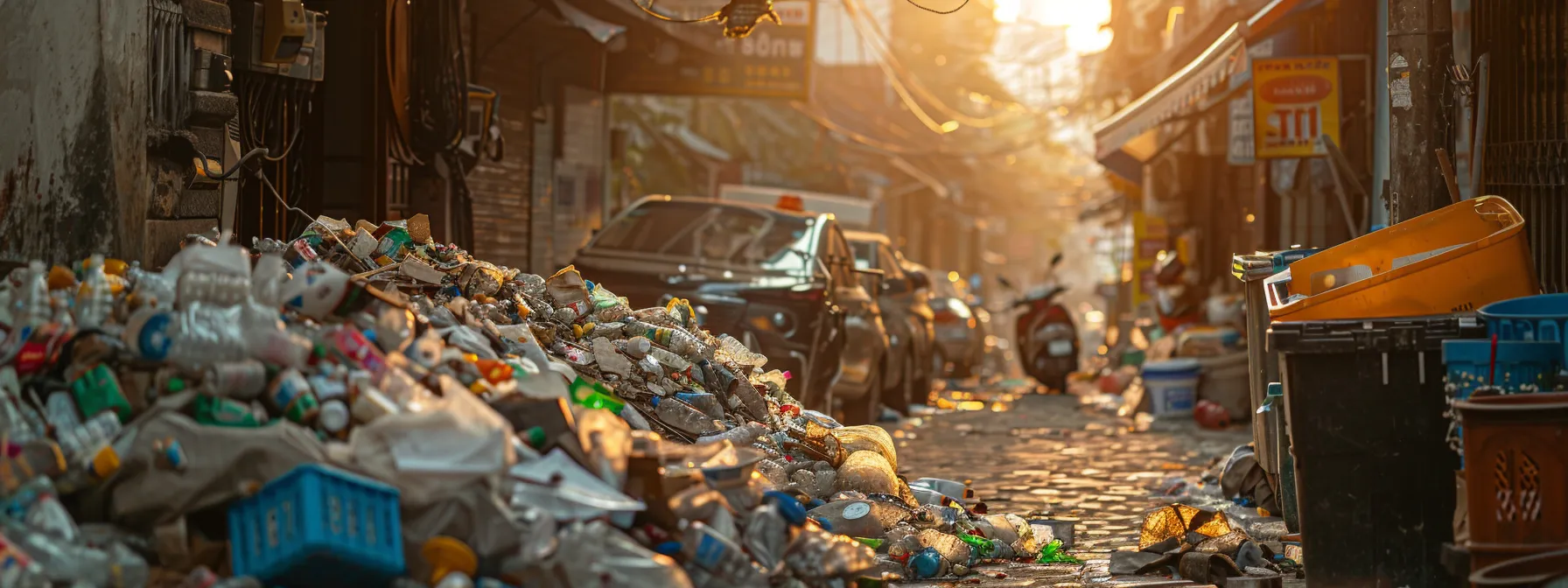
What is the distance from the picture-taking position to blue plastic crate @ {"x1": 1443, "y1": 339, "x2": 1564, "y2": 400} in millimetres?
5152

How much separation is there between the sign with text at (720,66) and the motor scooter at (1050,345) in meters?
4.62

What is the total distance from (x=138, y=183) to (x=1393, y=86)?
6092mm

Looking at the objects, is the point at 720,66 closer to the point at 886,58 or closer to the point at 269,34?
the point at 886,58

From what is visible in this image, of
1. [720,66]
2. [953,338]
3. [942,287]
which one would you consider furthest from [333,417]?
[942,287]

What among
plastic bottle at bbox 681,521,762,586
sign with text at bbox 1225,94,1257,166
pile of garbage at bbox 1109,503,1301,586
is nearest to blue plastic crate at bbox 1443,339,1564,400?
pile of garbage at bbox 1109,503,1301,586

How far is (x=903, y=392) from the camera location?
1595 centimetres

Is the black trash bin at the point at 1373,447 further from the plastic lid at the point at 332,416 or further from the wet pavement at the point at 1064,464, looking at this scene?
the plastic lid at the point at 332,416

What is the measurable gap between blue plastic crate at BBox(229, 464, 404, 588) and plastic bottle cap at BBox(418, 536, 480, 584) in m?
0.09

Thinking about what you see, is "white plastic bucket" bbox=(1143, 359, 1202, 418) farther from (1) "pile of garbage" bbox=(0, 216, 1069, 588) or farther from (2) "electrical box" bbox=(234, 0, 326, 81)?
(1) "pile of garbage" bbox=(0, 216, 1069, 588)

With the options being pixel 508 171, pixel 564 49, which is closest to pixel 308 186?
pixel 508 171

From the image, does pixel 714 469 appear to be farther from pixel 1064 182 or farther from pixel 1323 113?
pixel 1064 182

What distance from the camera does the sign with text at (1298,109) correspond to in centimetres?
1318

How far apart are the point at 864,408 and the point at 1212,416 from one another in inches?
126

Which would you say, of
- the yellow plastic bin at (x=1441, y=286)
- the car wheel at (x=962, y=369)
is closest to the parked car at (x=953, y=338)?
the car wheel at (x=962, y=369)
